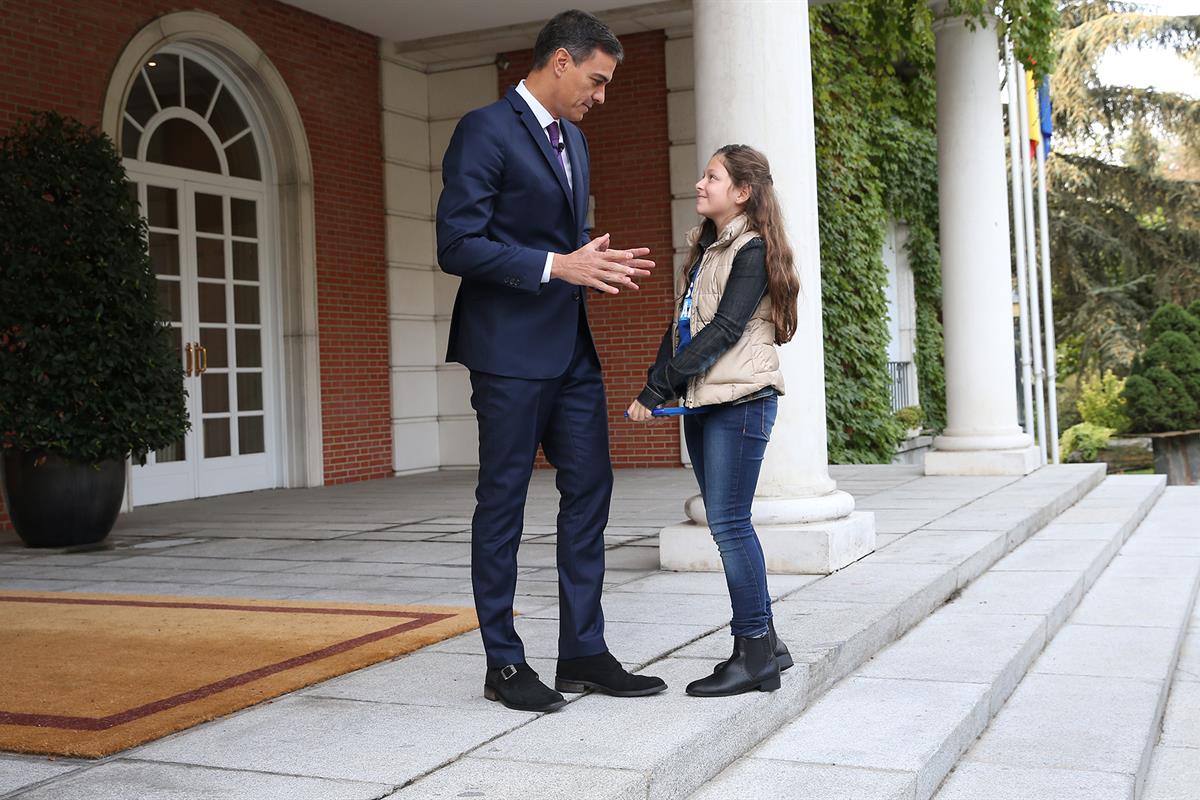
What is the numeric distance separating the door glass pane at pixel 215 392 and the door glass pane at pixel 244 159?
5.26 ft

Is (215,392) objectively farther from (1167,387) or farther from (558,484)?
(1167,387)

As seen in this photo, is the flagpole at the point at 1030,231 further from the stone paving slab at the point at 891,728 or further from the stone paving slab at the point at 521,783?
the stone paving slab at the point at 521,783

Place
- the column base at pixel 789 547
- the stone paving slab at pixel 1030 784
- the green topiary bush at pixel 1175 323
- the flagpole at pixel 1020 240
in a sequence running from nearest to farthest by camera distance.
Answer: the stone paving slab at pixel 1030 784, the column base at pixel 789 547, the flagpole at pixel 1020 240, the green topiary bush at pixel 1175 323

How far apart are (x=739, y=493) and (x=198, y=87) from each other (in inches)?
310

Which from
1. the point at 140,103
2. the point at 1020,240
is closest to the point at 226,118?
the point at 140,103

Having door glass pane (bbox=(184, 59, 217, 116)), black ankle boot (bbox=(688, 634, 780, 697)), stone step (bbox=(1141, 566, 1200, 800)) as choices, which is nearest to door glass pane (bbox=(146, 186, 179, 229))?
door glass pane (bbox=(184, 59, 217, 116))

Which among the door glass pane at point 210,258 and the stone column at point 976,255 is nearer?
the stone column at point 976,255

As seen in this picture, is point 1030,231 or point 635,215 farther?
point 635,215

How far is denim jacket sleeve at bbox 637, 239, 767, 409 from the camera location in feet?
10.8

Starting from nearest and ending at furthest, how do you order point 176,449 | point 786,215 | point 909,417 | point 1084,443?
point 786,215 < point 176,449 < point 909,417 < point 1084,443

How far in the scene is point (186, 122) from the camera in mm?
9766

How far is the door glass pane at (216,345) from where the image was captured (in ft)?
32.4

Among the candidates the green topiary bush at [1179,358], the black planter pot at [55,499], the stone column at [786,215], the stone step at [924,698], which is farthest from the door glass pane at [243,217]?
the green topiary bush at [1179,358]

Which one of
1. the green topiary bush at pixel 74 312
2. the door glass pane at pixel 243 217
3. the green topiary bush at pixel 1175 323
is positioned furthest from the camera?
the green topiary bush at pixel 1175 323
